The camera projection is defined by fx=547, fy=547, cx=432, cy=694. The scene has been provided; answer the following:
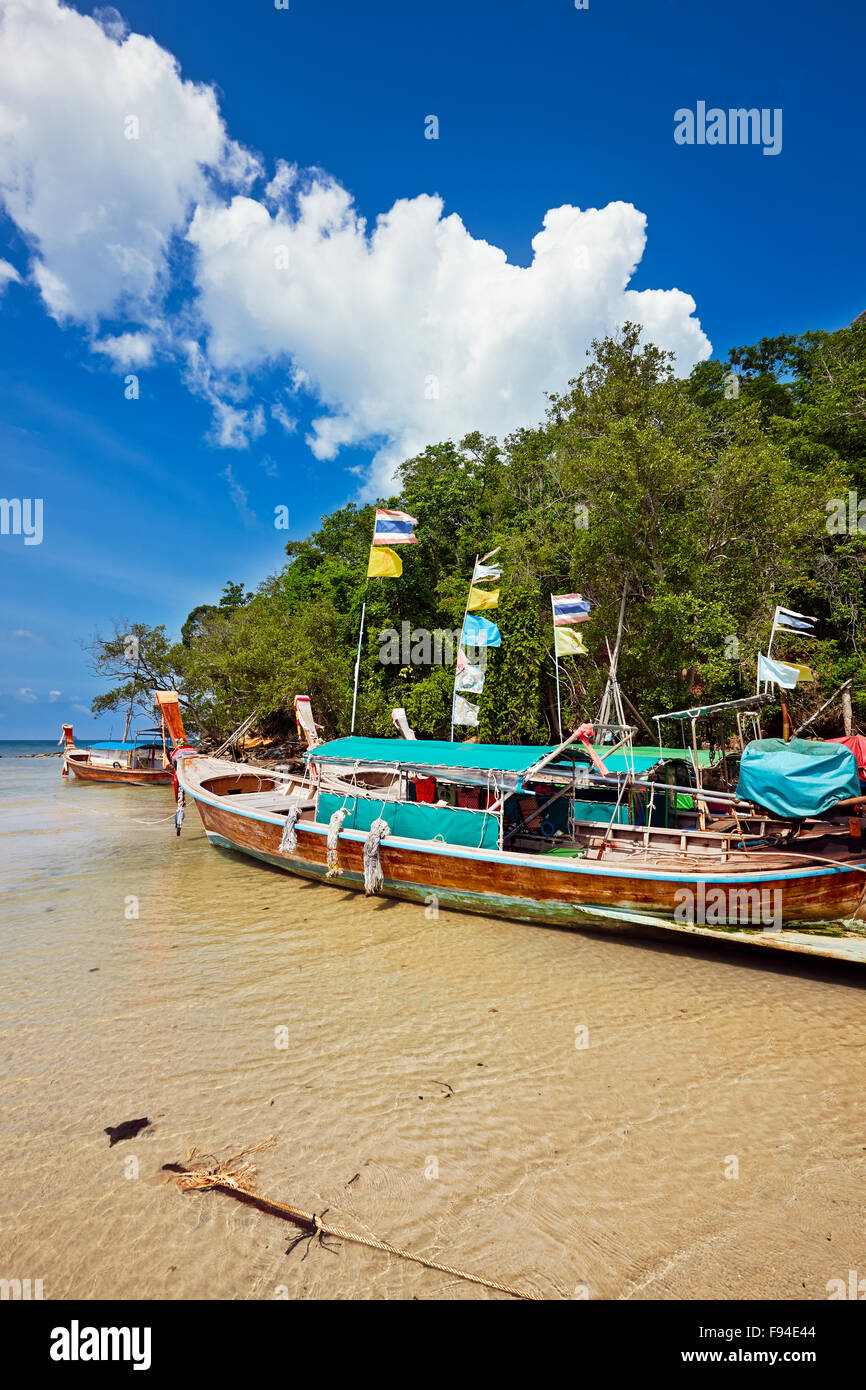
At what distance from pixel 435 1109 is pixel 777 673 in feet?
31.8

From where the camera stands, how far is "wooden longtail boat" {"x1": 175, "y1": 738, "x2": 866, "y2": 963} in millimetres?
8500

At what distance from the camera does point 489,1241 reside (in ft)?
11.6

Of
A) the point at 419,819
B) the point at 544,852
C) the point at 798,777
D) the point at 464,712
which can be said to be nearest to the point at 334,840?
the point at 419,819

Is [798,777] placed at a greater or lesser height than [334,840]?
greater

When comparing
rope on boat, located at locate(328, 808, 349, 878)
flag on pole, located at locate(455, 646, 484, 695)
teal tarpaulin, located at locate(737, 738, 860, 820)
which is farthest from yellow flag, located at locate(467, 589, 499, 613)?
teal tarpaulin, located at locate(737, 738, 860, 820)

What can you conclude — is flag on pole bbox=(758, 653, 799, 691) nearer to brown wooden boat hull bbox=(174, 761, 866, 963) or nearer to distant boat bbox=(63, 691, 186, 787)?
brown wooden boat hull bbox=(174, 761, 866, 963)

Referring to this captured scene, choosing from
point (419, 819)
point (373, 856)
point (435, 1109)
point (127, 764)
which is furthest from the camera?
point (127, 764)

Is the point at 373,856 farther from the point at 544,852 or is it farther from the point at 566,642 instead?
the point at 566,642

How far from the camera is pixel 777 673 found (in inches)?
417

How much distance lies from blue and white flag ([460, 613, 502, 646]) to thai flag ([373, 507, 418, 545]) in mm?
3448

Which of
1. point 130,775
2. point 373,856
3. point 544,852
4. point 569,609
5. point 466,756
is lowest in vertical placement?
point 130,775

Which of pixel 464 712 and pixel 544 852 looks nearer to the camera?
pixel 544 852

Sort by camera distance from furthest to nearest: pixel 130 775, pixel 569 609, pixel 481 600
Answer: pixel 130 775 → pixel 481 600 → pixel 569 609
